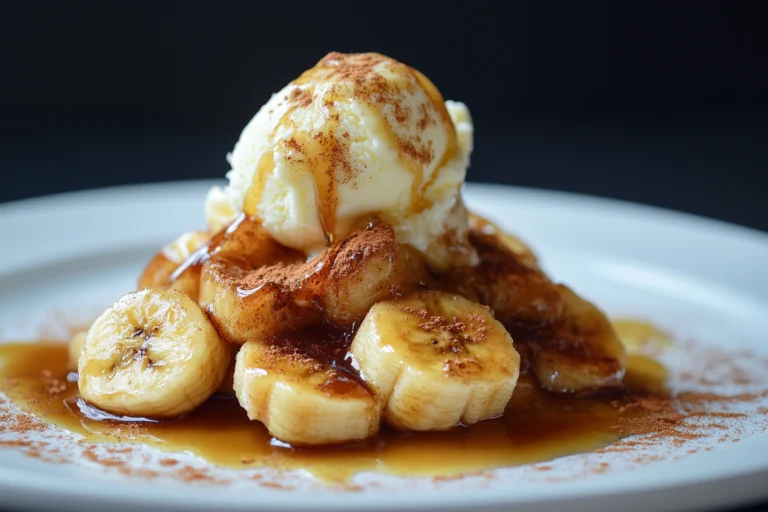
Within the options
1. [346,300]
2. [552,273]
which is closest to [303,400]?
[346,300]

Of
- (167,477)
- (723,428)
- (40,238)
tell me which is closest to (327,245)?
(167,477)

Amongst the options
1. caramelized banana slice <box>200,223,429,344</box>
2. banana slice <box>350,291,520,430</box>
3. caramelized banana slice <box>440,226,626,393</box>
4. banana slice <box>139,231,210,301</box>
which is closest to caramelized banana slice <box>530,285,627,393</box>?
caramelized banana slice <box>440,226,626,393</box>

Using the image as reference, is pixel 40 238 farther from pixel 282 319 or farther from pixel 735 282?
pixel 735 282

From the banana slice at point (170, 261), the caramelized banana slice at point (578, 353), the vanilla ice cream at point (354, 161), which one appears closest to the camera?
the vanilla ice cream at point (354, 161)

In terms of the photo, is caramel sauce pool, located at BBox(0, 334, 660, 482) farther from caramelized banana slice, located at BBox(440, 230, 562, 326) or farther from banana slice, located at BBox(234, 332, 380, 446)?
caramelized banana slice, located at BBox(440, 230, 562, 326)

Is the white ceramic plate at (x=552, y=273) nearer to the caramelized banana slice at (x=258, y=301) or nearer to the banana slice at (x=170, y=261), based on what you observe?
the caramelized banana slice at (x=258, y=301)

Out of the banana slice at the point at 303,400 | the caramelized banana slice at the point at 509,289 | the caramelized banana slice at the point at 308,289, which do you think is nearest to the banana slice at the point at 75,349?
the caramelized banana slice at the point at 308,289
